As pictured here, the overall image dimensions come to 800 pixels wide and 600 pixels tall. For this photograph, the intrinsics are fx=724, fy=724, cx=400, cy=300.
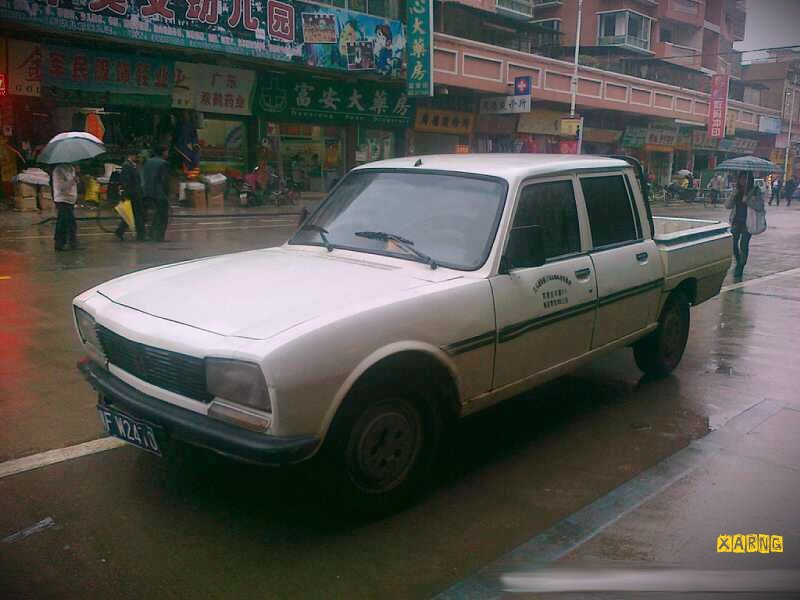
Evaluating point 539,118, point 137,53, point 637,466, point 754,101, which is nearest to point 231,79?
point 137,53

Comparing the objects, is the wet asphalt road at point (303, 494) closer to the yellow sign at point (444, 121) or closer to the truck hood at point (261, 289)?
the truck hood at point (261, 289)

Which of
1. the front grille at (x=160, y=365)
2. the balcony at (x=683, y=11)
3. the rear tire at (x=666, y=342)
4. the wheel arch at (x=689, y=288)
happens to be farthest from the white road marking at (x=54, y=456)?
the balcony at (x=683, y=11)

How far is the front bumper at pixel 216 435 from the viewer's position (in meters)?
2.90

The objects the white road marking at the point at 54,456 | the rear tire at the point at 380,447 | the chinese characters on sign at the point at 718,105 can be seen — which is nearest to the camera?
the rear tire at the point at 380,447

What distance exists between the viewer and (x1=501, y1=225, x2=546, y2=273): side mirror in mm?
3898

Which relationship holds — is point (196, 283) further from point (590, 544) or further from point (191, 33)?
point (191, 33)

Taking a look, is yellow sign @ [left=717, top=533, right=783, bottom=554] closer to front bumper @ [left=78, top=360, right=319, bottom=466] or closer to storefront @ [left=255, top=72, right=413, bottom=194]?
front bumper @ [left=78, top=360, right=319, bottom=466]

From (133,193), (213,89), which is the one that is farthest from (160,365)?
(213,89)

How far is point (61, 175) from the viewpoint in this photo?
1206 cm

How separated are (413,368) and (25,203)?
57.9 ft

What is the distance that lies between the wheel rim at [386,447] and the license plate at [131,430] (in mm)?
920

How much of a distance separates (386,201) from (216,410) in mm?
1900

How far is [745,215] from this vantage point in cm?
1184

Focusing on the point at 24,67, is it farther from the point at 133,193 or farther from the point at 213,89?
the point at 133,193
